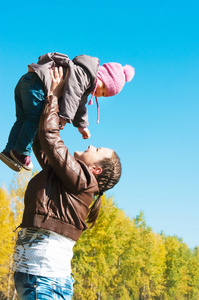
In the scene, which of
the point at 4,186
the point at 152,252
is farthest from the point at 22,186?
the point at 152,252

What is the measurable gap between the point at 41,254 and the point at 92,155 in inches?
41.6

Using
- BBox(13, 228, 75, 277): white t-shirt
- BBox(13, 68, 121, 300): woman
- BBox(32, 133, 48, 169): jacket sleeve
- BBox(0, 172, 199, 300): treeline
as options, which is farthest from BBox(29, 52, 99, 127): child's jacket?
BBox(0, 172, 199, 300): treeline

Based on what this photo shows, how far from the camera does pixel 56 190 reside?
3125 mm

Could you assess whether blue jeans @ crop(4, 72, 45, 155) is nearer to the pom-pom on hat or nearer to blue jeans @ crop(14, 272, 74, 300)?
the pom-pom on hat

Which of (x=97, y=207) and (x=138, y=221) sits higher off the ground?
(x=138, y=221)

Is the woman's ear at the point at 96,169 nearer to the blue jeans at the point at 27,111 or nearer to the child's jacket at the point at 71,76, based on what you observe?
the child's jacket at the point at 71,76

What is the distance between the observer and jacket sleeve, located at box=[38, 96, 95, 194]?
3.06 m

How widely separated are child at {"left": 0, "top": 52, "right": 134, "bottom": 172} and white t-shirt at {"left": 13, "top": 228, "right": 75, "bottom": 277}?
1.03 metres

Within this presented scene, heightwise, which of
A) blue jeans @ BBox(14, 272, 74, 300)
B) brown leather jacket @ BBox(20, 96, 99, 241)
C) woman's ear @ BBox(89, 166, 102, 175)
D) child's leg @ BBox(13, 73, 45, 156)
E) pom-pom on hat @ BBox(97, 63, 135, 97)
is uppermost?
pom-pom on hat @ BBox(97, 63, 135, 97)

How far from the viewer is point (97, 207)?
372 centimetres

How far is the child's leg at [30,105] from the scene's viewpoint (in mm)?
3537

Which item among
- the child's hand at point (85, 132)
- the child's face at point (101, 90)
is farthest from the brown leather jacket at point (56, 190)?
the child's hand at point (85, 132)

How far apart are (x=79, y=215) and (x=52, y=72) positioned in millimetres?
1413

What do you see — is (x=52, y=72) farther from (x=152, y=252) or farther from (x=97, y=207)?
(x=152, y=252)
